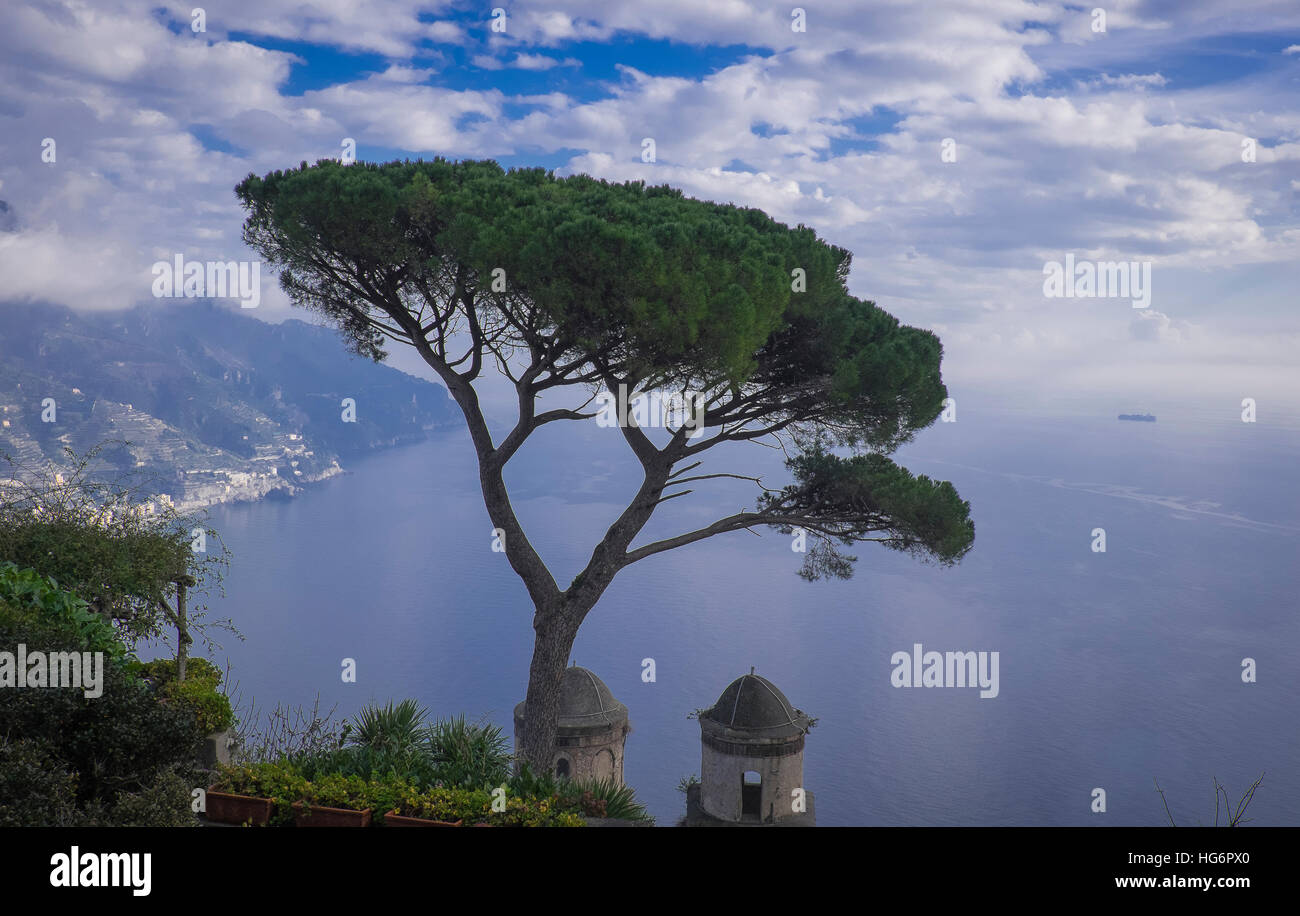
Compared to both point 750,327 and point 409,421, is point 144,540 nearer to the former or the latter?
point 750,327

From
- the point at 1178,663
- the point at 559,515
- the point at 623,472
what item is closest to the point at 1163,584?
the point at 1178,663

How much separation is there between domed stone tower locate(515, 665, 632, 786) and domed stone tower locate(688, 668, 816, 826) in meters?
1.25

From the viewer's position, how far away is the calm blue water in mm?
53062

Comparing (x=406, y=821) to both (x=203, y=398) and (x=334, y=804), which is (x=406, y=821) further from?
(x=203, y=398)

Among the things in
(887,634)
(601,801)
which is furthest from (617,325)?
(887,634)

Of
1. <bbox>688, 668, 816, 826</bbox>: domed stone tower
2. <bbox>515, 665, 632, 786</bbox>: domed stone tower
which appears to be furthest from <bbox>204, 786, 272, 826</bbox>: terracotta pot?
<bbox>688, 668, 816, 826</bbox>: domed stone tower

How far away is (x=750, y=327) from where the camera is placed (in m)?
9.44

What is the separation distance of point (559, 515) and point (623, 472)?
3078 cm

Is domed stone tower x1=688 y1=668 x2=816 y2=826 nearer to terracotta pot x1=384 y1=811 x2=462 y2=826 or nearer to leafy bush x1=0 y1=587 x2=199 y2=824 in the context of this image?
terracotta pot x1=384 y1=811 x2=462 y2=826

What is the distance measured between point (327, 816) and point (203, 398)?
144700 millimetres

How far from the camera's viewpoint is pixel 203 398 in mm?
134625

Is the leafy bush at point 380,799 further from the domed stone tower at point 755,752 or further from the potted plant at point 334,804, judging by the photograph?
the domed stone tower at point 755,752

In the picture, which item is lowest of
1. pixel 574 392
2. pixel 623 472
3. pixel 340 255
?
pixel 574 392
